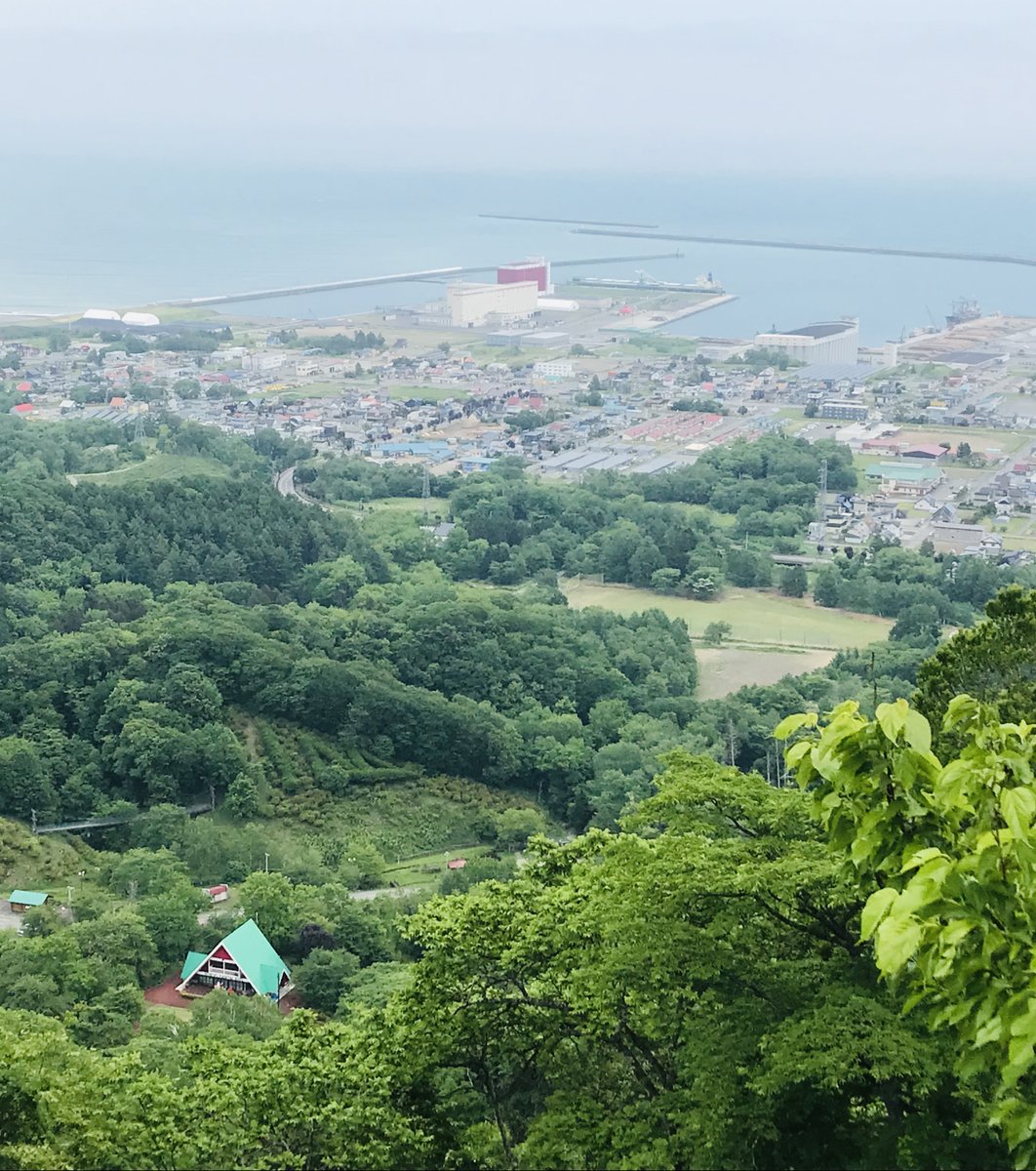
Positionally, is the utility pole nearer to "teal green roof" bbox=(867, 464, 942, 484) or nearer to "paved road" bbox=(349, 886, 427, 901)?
"teal green roof" bbox=(867, 464, 942, 484)

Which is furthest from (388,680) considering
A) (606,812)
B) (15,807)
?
(15,807)

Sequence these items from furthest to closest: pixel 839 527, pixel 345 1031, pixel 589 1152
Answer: pixel 839 527 < pixel 345 1031 < pixel 589 1152

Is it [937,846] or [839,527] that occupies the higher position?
[937,846]

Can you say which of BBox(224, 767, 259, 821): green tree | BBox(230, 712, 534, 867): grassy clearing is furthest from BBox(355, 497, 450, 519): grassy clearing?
BBox(224, 767, 259, 821): green tree

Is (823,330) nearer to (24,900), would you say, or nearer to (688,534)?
(688,534)

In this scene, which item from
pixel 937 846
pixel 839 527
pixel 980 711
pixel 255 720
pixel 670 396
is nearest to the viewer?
pixel 937 846

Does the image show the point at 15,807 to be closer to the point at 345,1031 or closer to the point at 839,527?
the point at 345,1031

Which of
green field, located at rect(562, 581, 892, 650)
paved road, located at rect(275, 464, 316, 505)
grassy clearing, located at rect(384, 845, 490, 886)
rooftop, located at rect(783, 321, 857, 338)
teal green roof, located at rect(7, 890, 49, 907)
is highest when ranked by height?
rooftop, located at rect(783, 321, 857, 338)

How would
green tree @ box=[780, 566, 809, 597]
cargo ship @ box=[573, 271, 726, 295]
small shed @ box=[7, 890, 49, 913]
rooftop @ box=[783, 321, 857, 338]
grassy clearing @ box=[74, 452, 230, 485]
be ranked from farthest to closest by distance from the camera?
cargo ship @ box=[573, 271, 726, 295] < rooftop @ box=[783, 321, 857, 338] < grassy clearing @ box=[74, 452, 230, 485] < green tree @ box=[780, 566, 809, 597] < small shed @ box=[7, 890, 49, 913]
